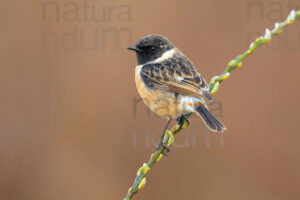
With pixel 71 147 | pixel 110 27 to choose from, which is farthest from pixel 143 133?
pixel 110 27

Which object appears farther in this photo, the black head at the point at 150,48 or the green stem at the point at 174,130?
the black head at the point at 150,48

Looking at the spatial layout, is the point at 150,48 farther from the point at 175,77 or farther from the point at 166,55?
the point at 175,77

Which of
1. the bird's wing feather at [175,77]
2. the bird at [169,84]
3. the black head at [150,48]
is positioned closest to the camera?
the bird at [169,84]

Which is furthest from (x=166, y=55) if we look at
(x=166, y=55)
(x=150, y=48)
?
(x=150, y=48)

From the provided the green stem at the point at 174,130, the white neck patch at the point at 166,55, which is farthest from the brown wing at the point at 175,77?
the green stem at the point at 174,130

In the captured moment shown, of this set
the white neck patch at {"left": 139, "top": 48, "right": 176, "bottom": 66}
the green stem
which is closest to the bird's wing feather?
the white neck patch at {"left": 139, "top": 48, "right": 176, "bottom": 66}

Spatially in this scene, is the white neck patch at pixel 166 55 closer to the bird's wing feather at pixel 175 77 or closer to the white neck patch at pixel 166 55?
the white neck patch at pixel 166 55

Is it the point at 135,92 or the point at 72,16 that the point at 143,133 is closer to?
the point at 135,92

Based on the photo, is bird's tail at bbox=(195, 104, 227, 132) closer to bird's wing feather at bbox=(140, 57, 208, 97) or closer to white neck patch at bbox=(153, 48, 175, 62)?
bird's wing feather at bbox=(140, 57, 208, 97)
